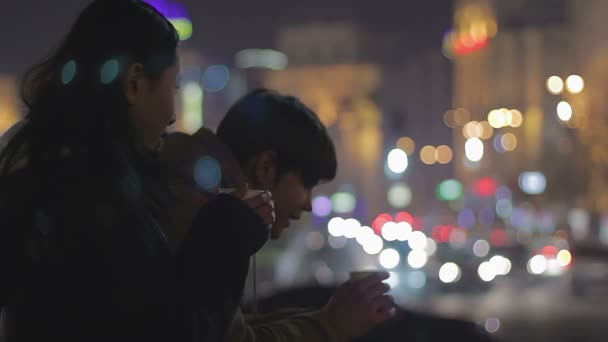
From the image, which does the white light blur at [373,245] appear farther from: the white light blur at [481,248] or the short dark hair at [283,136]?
the short dark hair at [283,136]

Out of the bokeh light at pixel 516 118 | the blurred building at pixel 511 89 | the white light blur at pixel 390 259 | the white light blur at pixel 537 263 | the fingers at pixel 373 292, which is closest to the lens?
the fingers at pixel 373 292

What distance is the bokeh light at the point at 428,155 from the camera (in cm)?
13938

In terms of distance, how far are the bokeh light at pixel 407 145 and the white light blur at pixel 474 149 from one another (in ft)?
60.6

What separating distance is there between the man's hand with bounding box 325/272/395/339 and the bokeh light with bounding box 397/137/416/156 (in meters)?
133

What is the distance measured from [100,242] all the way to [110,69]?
315 mm

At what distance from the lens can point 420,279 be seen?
28.4 metres

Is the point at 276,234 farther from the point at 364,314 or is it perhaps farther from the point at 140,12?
the point at 140,12

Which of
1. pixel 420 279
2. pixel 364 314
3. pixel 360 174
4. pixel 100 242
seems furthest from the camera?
pixel 360 174

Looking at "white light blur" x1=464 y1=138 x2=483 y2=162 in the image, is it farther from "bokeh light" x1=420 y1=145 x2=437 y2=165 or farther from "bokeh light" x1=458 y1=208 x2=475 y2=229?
"bokeh light" x1=420 y1=145 x2=437 y2=165

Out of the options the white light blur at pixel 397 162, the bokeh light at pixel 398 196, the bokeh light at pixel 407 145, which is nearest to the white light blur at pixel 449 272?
the white light blur at pixel 397 162

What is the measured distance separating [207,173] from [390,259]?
27.2 meters

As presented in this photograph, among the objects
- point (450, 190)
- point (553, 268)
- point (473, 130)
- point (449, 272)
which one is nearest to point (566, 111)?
point (553, 268)

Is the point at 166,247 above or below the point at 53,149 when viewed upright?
below

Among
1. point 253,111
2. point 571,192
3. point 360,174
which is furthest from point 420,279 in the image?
point 360,174
